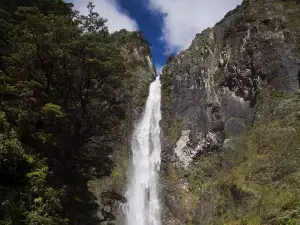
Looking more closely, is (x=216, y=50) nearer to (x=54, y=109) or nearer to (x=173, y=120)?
(x=173, y=120)

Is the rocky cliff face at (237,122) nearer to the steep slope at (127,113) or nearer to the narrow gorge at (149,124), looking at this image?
the narrow gorge at (149,124)

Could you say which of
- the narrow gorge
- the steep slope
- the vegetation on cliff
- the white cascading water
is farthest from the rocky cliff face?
the vegetation on cliff

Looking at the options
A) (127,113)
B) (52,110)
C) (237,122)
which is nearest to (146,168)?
(127,113)

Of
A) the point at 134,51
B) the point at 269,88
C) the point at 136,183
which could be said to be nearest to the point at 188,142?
the point at 136,183

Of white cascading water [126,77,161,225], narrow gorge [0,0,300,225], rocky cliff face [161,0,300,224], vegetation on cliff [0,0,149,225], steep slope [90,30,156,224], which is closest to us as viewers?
vegetation on cliff [0,0,149,225]

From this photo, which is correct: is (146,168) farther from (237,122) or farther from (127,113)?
(237,122)

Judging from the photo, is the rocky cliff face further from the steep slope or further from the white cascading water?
the steep slope

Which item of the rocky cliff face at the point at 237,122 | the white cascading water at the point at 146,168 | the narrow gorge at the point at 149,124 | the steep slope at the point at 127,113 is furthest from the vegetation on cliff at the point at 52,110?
the white cascading water at the point at 146,168
